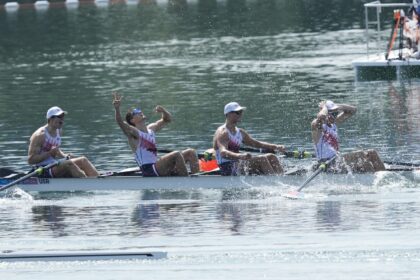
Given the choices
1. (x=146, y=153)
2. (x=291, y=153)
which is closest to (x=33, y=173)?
(x=146, y=153)

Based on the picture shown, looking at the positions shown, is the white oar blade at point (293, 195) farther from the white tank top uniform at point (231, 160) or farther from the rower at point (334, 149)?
the white tank top uniform at point (231, 160)

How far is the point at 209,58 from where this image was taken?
5522 centimetres

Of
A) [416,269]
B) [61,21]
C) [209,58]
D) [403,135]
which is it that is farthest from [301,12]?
[416,269]

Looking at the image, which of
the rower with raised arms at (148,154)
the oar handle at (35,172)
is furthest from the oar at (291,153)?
the oar handle at (35,172)

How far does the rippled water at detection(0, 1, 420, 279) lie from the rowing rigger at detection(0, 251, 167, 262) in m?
0.26

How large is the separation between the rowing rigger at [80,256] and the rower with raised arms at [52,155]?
4.99 meters

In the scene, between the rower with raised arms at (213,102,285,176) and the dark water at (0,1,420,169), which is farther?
the dark water at (0,1,420,169)

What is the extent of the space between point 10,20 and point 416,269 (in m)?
66.1

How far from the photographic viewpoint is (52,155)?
2548cm

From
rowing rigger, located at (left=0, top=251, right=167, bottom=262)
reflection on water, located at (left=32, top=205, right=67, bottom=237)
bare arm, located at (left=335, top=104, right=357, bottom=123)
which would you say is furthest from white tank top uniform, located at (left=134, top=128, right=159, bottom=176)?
rowing rigger, located at (left=0, top=251, right=167, bottom=262)

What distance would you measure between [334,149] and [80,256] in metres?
6.53

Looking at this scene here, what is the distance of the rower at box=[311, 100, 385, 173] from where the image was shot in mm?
24609

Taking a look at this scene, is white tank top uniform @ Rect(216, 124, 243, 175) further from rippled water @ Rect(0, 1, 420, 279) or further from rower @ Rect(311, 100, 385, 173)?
rower @ Rect(311, 100, 385, 173)

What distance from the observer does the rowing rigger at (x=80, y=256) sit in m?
20.2
